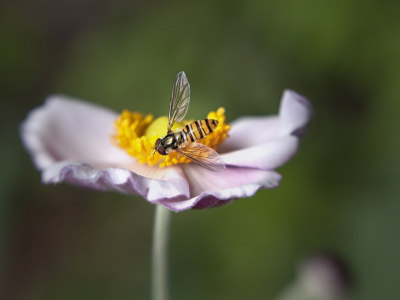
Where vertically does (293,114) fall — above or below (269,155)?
above

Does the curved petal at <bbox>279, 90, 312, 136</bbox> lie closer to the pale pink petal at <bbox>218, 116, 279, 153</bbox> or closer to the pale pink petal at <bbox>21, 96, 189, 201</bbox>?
the pale pink petal at <bbox>218, 116, 279, 153</bbox>

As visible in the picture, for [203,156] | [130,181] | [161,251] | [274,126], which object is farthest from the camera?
[274,126]

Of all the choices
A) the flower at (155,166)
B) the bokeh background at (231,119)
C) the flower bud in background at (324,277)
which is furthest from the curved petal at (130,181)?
the bokeh background at (231,119)

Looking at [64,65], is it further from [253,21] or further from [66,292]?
[66,292]

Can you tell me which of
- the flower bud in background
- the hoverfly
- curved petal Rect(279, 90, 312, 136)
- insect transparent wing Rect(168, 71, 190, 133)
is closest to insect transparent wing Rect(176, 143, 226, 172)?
the hoverfly

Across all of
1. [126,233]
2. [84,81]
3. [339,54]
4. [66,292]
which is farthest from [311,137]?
[66,292]

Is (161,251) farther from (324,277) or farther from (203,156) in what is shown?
(324,277)

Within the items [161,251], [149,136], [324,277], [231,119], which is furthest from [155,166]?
[231,119]
